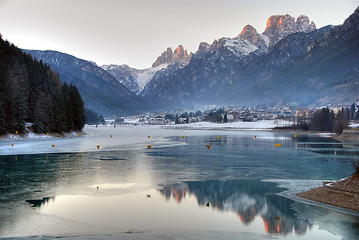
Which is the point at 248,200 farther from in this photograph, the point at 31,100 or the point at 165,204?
the point at 31,100

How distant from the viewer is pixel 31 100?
325 ft

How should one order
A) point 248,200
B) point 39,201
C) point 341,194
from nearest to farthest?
point 341,194 → point 39,201 → point 248,200

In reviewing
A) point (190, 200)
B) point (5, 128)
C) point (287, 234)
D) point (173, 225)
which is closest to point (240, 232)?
point (287, 234)

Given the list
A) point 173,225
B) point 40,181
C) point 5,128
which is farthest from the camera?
point 5,128

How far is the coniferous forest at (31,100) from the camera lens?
80750 mm

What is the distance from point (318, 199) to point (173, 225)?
10367 mm

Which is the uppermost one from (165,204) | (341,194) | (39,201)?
(341,194)

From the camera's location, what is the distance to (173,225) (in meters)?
17.9

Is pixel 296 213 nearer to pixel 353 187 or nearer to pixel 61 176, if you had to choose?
pixel 353 187

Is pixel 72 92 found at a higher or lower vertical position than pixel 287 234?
higher

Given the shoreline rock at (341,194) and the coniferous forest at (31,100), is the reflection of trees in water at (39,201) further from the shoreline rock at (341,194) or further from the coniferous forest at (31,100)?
the coniferous forest at (31,100)

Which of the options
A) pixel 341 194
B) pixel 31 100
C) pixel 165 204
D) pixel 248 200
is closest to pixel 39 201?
pixel 165 204

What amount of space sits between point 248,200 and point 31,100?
89111mm

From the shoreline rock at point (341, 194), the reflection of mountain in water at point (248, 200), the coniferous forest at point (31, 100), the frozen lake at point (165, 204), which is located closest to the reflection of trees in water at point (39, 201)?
the frozen lake at point (165, 204)
